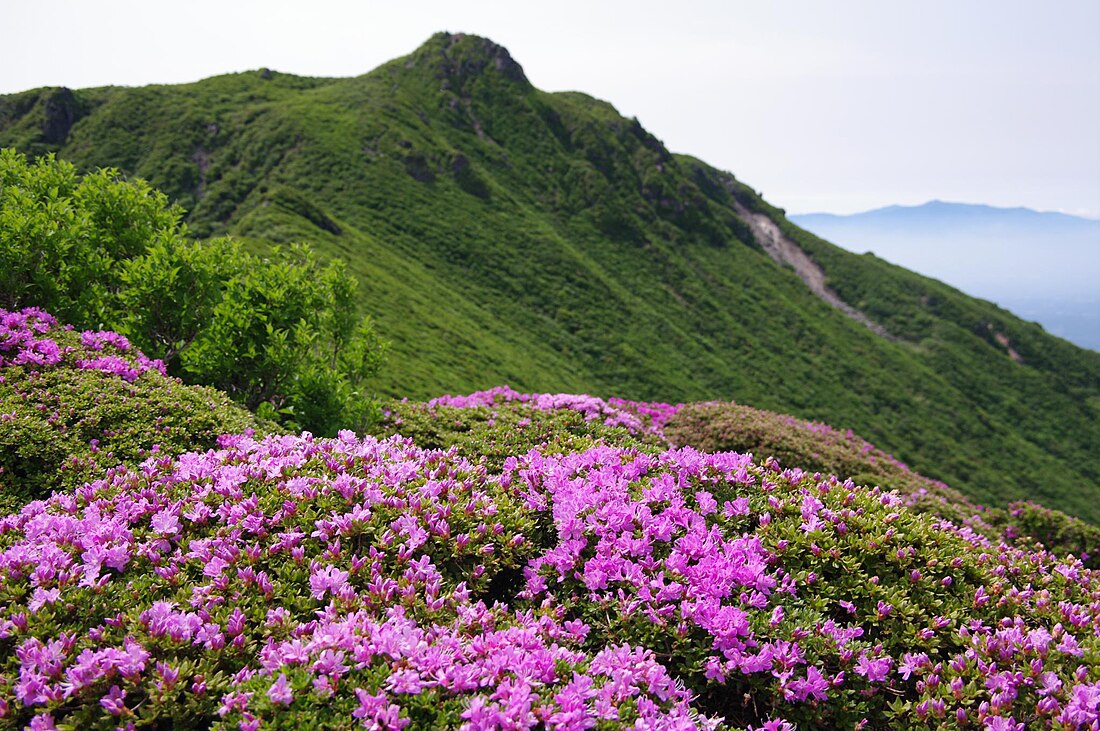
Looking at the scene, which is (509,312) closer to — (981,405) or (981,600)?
(981,600)

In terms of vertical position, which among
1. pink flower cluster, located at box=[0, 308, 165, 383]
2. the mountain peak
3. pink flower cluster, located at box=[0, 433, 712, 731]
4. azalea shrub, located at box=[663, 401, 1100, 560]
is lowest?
azalea shrub, located at box=[663, 401, 1100, 560]

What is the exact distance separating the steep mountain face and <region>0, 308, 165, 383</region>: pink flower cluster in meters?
31.6

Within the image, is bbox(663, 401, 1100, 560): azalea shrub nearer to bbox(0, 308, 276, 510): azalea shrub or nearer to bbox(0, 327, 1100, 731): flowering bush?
bbox(0, 327, 1100, 731): flowering bush

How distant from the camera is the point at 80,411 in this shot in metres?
7.13

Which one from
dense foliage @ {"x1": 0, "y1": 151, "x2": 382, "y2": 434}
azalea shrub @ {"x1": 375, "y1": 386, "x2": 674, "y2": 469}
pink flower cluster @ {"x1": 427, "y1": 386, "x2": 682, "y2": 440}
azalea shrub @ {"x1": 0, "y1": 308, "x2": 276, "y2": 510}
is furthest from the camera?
pink flower cluster @ {"x1": 427, "y1": 386, "x2": 682, "y2": 440}

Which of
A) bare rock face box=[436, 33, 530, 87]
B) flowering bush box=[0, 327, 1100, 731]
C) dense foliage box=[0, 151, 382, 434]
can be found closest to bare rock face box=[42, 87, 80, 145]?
bare rock face box=[436, 33, 530, 87]

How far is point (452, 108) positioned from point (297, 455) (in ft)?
364

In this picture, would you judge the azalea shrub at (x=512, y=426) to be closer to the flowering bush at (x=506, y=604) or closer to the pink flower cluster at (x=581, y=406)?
the pink flower cluster at (x=581, y=406)

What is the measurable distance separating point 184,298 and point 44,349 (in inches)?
99.2

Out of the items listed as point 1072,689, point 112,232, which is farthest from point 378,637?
point 112,232

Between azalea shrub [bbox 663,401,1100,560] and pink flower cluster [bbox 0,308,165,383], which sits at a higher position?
pink flower cluster [bbox 0,308,165,383]

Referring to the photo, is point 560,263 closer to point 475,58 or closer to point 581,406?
point 475,58

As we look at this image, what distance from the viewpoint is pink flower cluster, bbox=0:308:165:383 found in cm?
801

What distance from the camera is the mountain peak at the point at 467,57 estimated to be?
11181 cm
